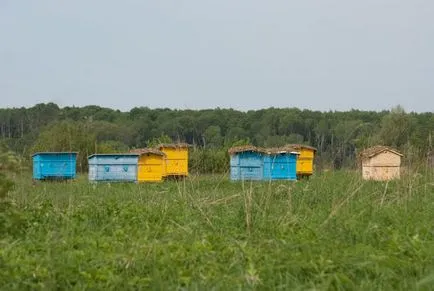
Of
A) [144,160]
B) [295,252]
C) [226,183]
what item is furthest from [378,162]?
[295,252]

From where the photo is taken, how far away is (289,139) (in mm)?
16344

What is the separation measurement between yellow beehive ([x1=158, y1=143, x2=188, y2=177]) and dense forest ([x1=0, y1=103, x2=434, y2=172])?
0.43 m

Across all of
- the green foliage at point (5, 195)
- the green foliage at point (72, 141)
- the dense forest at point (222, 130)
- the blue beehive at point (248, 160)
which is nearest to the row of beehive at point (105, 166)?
the dense forest at point (222, 130)

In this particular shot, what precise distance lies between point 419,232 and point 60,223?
10.9 feet

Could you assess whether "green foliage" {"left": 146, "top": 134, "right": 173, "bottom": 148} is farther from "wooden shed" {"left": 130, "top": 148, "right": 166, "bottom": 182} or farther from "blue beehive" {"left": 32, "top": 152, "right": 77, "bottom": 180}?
"blue beehive" {"left": 32, "top": 152, "right": 77, "bottom": 180}

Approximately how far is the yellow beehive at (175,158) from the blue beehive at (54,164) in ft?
12.4

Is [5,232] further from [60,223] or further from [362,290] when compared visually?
[362,290]

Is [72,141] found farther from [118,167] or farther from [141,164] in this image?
[118,167]

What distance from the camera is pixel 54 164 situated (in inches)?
778

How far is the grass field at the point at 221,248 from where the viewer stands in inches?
135

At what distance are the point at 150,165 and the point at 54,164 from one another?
3.29 m

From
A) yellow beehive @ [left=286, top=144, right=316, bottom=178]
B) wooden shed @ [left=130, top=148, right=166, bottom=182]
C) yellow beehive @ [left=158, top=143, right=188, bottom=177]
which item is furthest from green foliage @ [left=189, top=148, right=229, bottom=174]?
yellow beehive @ [left=286, top=144, right=316, bottom=178]

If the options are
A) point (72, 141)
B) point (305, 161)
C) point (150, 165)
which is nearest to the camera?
point (150, 165)

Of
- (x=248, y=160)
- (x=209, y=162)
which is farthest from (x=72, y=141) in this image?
(x=209, y=162)
